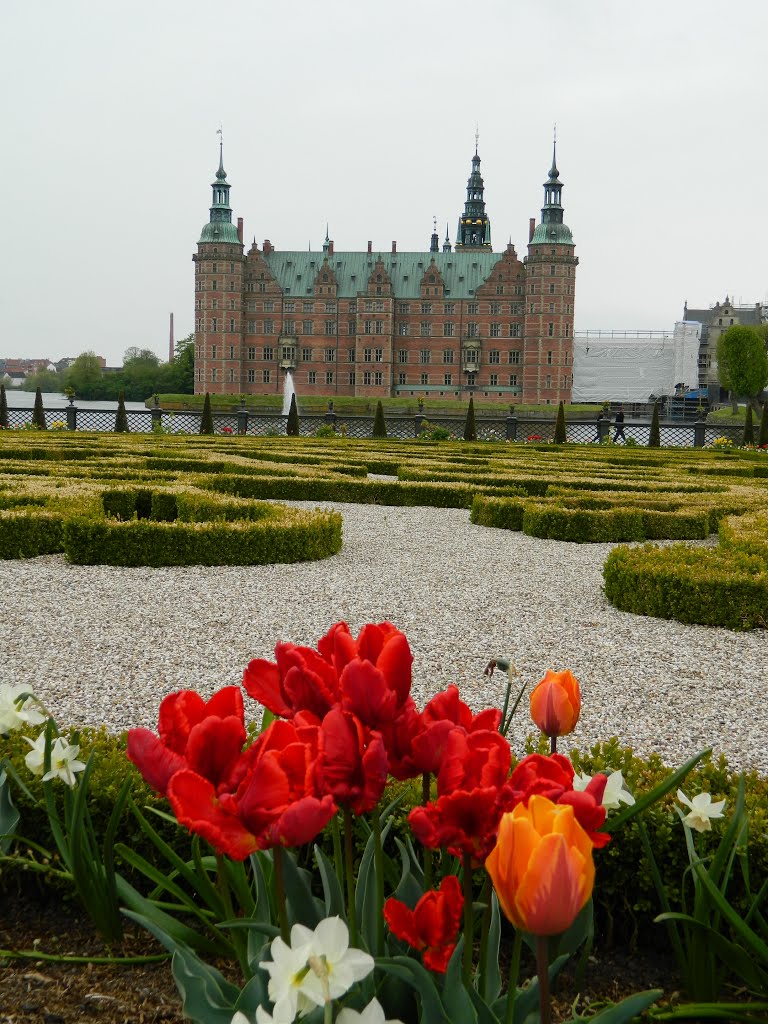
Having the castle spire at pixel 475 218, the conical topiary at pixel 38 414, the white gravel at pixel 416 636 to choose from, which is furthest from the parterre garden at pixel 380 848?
the castle spire at pixel 475 218

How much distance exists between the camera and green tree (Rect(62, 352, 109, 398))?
6788 cm

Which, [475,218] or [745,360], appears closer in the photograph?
[745,360]

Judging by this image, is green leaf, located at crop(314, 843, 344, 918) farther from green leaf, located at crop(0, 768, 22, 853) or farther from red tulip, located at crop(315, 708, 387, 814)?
green leaf, located at crop(0, 768, 22, 853)

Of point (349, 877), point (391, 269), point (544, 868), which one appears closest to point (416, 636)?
point (349, 877)

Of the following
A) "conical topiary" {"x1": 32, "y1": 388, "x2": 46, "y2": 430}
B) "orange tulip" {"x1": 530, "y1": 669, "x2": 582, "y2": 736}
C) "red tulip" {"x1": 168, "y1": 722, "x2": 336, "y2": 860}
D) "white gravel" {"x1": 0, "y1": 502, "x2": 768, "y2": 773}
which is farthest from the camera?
"conical topiary" {"x1": 32, "y1": 388, "x2": 46, "y2": 430}

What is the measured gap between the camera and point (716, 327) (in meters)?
84.4

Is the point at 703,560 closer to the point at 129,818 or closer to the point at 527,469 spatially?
the point at 129,818

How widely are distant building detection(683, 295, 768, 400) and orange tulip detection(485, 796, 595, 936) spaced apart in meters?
85.2

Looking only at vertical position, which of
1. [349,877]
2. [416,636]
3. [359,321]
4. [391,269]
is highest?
[391,269]

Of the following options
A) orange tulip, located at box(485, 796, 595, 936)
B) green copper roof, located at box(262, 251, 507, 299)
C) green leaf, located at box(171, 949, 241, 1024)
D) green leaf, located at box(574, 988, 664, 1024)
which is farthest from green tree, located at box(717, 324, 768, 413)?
orange tulip, located at box(485, 796, 595, 936)

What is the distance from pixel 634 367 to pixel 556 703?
75361 mm

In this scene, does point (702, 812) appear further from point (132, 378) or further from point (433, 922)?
point (132, 378)

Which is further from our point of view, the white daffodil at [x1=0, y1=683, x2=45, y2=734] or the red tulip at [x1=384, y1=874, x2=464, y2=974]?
the white daffodil at [x1=0, y1=683, x2=45, y2=734]

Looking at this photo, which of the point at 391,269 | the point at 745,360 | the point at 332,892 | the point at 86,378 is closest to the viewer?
the point at 332,892
